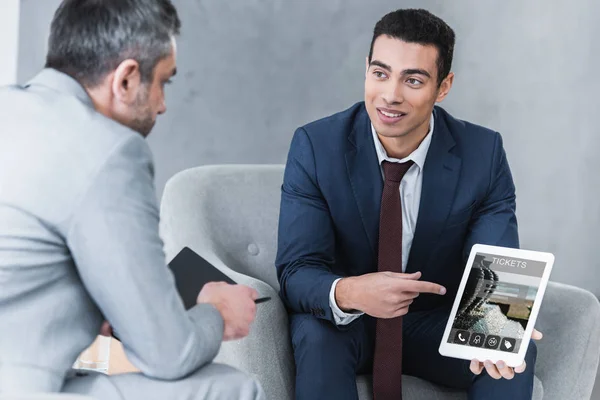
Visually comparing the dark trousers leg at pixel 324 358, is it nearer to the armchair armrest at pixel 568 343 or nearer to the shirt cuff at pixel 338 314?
the shirt cuff at pixel 338 314

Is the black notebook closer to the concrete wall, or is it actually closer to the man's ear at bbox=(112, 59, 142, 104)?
the man's ear at bbox=(112, 59, 142, 104)

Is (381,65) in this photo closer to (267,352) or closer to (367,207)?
(367,207)

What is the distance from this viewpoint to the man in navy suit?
217cm

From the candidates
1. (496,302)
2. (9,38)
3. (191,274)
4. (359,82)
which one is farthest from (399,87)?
(9,38)

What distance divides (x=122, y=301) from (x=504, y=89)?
2924mm

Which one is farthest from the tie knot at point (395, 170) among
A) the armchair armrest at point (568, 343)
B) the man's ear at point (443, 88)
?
the armchair armrest at point (568, 343)

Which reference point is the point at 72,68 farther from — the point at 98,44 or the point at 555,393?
the point at 555,393

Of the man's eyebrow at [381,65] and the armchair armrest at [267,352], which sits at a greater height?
the man's eyebrow at [381,65]

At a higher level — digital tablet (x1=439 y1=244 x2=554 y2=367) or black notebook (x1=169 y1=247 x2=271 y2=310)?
black notebook (x1=169 y1=247 x2=271 y2=310)

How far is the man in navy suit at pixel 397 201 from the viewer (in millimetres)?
2166

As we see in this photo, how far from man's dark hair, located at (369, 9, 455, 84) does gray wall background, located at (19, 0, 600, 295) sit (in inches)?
54.7

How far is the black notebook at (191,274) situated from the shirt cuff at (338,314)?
18.2 inches

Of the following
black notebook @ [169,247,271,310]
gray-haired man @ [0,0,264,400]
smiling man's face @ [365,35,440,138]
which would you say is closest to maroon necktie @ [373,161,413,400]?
smiling man's face @ [365,35,440,138]

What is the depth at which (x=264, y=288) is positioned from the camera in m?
2.17
